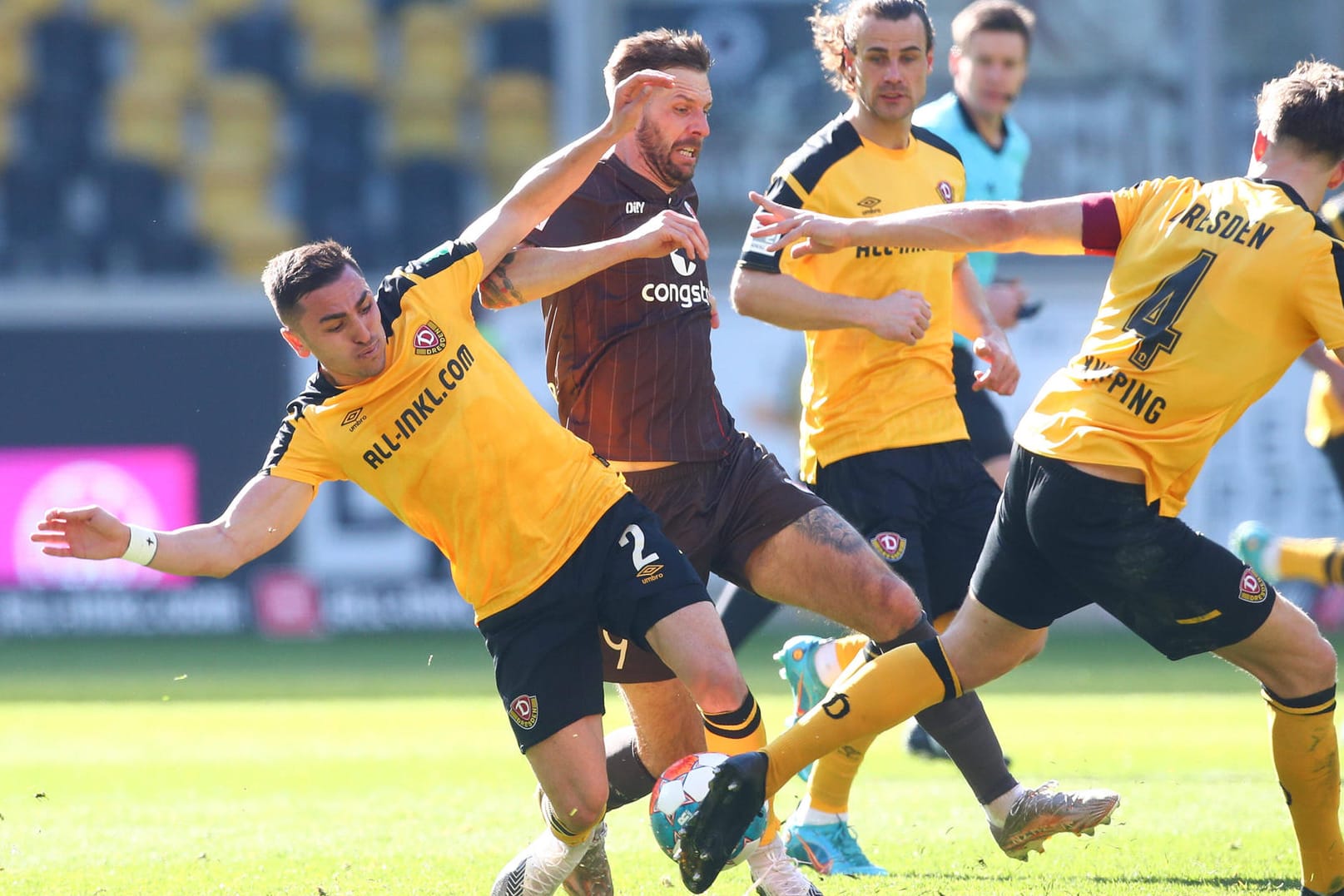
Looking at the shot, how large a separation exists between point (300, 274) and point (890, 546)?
2184mm

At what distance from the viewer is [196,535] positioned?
175 inches

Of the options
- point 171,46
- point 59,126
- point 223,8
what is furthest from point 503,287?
point 171,46

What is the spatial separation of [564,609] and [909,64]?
2.27 metres

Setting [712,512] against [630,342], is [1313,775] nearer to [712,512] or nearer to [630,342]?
[712,512]

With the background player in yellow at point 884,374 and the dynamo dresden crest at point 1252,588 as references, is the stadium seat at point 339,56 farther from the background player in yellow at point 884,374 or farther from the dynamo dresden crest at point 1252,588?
the dynamo dresden crest at point 1252,588

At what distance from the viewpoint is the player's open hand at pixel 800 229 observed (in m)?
4.76

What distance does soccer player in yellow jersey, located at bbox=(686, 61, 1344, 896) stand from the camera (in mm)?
4344

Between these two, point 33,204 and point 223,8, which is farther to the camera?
point 223,8

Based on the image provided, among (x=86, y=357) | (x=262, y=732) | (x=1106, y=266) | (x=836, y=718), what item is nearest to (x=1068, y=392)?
(x=836, y=718)

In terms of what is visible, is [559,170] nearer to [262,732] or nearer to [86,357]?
[262,732]

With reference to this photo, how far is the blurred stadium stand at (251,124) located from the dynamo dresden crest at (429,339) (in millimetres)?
12067

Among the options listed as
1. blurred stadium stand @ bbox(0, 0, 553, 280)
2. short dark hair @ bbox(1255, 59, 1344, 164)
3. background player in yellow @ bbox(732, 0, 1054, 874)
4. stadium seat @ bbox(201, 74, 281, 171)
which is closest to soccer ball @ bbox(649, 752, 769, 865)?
background player in yellow @ bbox(732, 0, 1054, 874)

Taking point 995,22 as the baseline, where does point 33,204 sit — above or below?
below

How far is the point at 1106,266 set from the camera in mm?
14742
